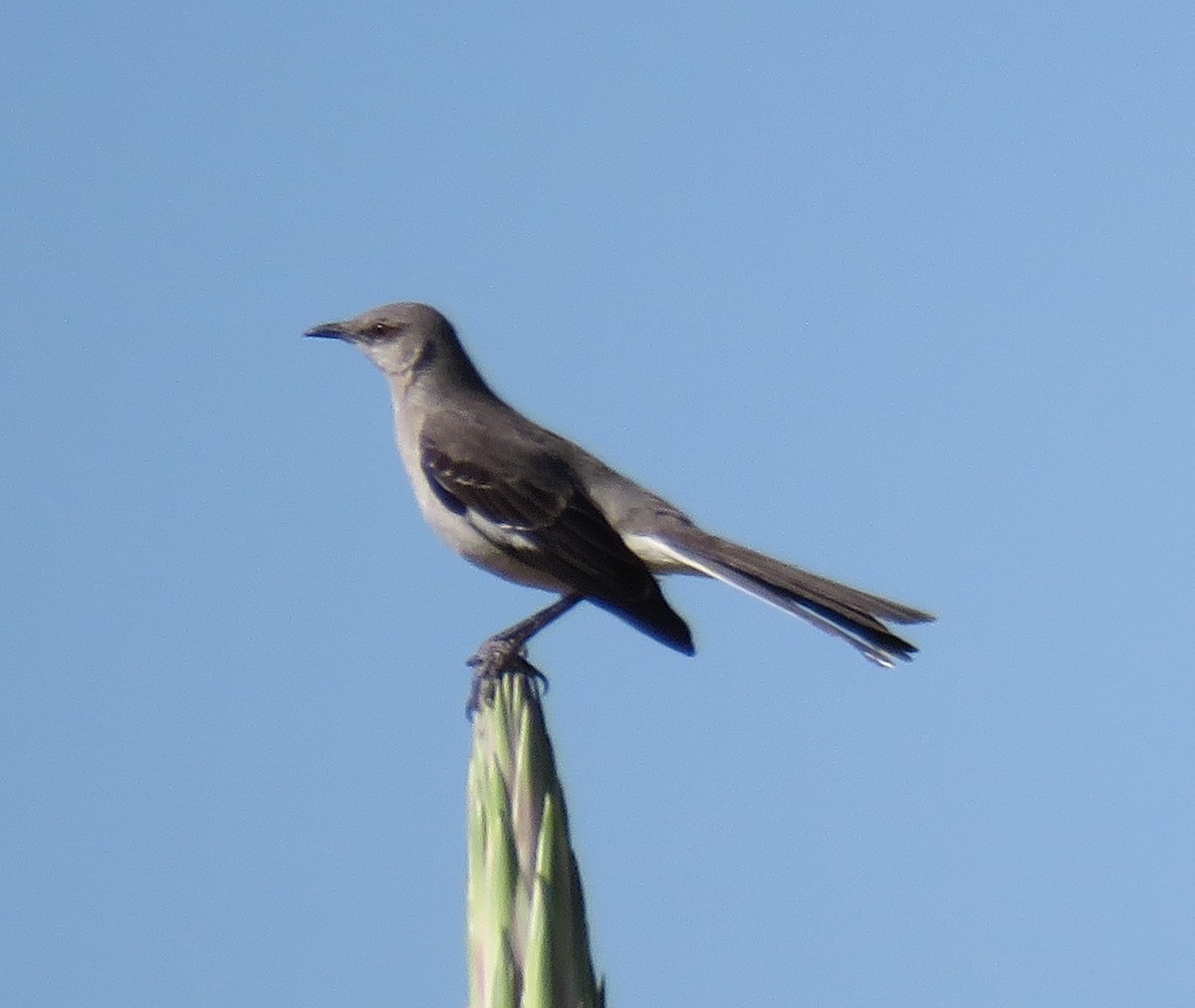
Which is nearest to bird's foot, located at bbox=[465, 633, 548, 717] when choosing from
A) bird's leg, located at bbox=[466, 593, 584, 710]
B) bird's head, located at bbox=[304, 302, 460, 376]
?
bird's leg, located at bbox=[466, 593, 584, 710]

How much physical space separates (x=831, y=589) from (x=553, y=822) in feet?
11.9

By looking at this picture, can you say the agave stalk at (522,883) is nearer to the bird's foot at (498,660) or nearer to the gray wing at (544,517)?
the bird's foot at (498,660)

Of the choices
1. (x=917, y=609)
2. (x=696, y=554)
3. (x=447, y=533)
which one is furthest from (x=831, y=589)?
(x=447, y=533)

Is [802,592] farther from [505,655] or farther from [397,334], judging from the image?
[397,334]

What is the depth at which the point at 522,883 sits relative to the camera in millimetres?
2629

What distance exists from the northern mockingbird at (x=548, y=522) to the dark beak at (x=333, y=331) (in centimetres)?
61

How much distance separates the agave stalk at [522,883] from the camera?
8.28 ft

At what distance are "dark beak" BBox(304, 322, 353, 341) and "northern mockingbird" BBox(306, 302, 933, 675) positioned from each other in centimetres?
61

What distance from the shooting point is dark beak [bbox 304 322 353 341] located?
9633 millimetres

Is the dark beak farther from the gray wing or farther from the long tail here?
the long tail

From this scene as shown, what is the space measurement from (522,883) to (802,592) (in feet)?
12.9

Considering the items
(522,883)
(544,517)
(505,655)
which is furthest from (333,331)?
(522,883)

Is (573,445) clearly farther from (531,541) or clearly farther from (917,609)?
(917,609)

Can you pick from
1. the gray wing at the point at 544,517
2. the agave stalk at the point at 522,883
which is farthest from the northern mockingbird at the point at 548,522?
the agave stalk at the point at 522,883
